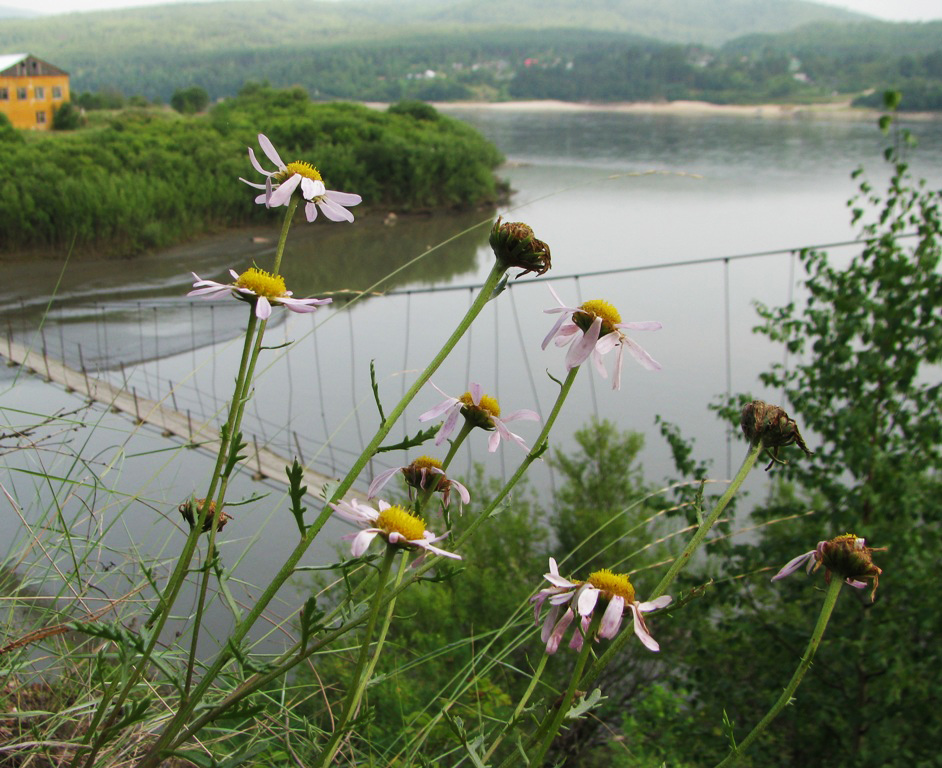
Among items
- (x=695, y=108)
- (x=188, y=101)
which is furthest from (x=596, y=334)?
(x=695, y=108)

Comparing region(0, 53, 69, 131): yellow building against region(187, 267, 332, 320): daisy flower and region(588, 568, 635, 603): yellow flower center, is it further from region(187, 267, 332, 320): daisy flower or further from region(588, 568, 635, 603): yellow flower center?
region(588, 568, 635, 603): yellow flower center

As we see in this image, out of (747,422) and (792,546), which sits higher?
(747,422)

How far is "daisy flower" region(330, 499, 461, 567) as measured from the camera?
1.63 feet

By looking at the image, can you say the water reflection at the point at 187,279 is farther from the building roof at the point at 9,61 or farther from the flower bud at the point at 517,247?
the building roof at the point at 9,61

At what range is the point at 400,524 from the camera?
21.0 inches

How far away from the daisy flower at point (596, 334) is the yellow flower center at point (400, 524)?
0.48ft

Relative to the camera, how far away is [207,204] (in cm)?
1292

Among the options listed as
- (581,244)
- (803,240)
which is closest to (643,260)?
(581,244)

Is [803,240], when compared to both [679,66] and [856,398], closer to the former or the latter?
[856,398]

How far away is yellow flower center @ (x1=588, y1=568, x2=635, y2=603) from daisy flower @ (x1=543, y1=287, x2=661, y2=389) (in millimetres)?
128

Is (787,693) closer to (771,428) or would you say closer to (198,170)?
(771,428)

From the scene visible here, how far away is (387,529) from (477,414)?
0.50 feet

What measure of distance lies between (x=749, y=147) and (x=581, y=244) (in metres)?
15.6

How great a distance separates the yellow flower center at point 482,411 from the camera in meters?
0.65
